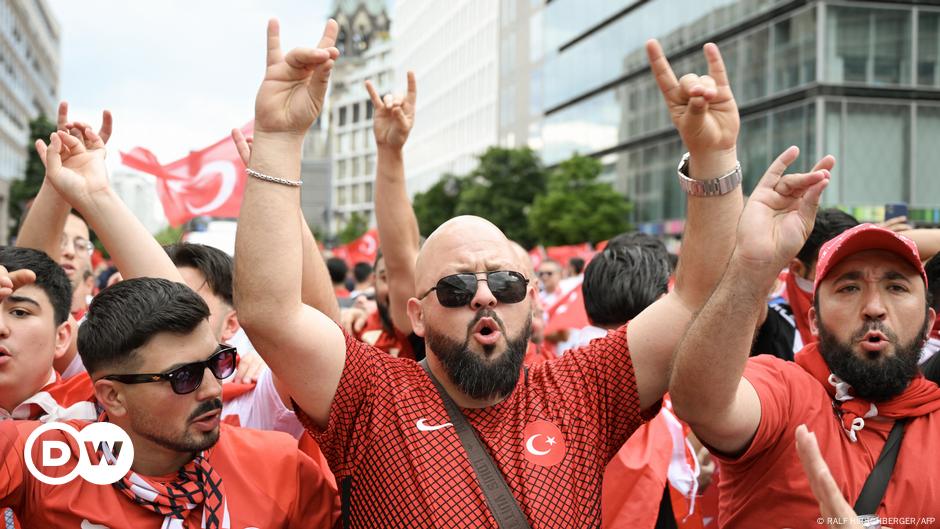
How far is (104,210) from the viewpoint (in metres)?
3.40

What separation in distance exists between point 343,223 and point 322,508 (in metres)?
117

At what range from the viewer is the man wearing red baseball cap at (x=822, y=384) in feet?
8.46

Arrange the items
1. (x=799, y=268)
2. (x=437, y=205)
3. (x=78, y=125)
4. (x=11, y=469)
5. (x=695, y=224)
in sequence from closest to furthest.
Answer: (x=11, y=469) → (x=695, y=224) → (x=78, y=125) → (x=799, y=268) → (x=437, y=205)

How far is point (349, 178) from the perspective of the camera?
119 meters

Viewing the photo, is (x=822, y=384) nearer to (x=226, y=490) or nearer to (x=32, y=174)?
(x=226, y=490)

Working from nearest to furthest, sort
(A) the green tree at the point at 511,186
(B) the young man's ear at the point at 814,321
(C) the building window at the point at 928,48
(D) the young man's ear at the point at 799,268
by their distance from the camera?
(B) the young man's ear at the point at 814,321
(D) the young man's ear at the point at 799,268
(C) the building window at the point at 928,48
(A) the green tree at the point at 511,186

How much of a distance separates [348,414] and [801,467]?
133 cm

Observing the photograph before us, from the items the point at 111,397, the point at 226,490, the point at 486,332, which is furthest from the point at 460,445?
the point at 111,397

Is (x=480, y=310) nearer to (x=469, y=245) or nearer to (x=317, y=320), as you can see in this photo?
(x=469, y=245)

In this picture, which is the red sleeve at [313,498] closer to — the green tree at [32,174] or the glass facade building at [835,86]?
the glass facade building at [835,86]

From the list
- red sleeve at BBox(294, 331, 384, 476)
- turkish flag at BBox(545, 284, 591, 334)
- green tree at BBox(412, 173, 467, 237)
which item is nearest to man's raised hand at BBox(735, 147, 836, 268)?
red sleeve at BBox(294, 331, 384, 476)

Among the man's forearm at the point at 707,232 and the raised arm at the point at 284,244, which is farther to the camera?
the man's forearm at the point at 707,232

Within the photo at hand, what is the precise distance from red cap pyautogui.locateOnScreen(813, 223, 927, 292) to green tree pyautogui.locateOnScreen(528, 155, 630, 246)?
1310 inches

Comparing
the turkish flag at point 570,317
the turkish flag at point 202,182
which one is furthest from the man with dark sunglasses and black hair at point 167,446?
→ the turkish flag at point 202,182
